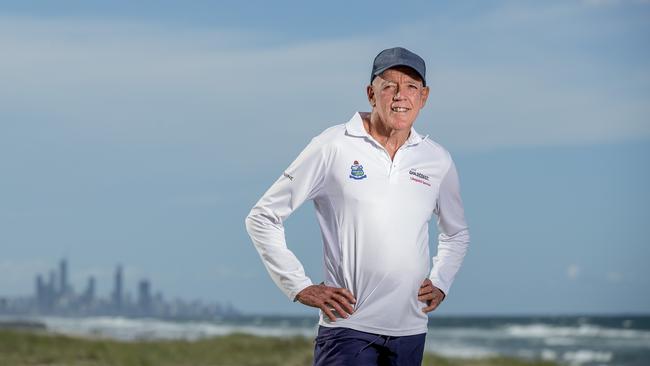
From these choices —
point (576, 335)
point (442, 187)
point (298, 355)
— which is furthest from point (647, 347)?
point (442, 187)

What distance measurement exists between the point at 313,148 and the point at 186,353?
1411 centimetres

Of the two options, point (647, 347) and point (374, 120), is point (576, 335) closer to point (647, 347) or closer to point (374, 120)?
point (647, 347)

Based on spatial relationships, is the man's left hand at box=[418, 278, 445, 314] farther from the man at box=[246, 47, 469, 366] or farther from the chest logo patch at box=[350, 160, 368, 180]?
the chest logo patch at box=[350, 160, 368, 180]

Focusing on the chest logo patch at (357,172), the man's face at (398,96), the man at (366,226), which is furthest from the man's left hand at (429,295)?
the man's face at (398,96)

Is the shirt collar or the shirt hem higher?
the shirt collar

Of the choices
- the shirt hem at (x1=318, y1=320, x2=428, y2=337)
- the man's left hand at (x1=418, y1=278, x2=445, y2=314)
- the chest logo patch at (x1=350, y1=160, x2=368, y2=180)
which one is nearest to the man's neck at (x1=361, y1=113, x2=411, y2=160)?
the chest logo patch at (x1=350, y1=160, x2=368, y2=180)

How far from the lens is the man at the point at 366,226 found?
148 inches

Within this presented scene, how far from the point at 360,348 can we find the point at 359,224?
0.43m

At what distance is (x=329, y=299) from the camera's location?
3.73m

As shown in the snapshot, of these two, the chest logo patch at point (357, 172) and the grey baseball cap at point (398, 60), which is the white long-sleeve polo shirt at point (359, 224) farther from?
the grey baseball cap at point (398, 60)

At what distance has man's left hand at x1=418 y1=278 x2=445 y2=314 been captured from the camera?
154 inches

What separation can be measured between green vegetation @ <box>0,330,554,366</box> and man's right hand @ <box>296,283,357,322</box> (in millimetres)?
11333

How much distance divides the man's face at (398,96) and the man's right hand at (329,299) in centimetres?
61

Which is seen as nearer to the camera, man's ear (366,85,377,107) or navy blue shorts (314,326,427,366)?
navy blue shorts (314,326,427,366)
